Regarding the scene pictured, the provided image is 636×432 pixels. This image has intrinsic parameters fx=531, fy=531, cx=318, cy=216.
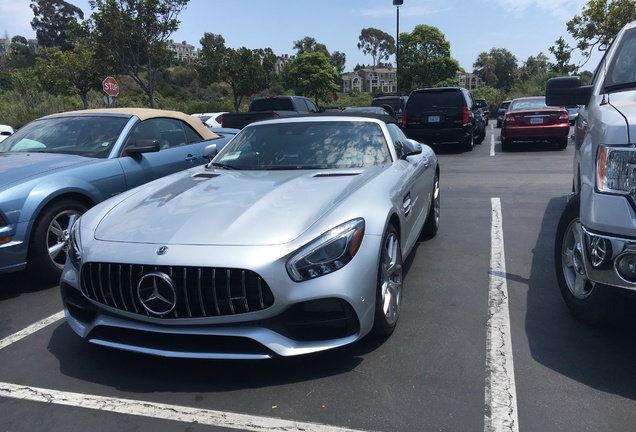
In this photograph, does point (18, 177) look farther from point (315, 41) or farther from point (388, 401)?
point (315, 41)

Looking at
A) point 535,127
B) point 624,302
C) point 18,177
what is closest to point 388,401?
point 624,302

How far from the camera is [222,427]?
8.38ft

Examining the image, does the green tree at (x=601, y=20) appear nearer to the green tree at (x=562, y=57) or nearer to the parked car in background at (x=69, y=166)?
the green tree at (x=562, y=57)

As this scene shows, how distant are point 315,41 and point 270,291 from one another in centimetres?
10590

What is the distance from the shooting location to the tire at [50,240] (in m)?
4.51

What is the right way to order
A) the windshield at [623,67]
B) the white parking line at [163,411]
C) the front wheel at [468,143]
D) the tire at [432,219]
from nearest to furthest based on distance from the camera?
the white parking line at [163,411]
the windshield at [623,67]
the tire at [432,219]
the front wheel at [468,143]

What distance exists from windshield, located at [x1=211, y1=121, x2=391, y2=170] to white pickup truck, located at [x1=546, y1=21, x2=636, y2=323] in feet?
5.13

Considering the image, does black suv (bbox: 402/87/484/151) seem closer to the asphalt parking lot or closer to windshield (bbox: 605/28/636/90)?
windshield (bbox: 605/28/636/90)

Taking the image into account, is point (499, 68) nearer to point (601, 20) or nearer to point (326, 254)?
point (601, 20)

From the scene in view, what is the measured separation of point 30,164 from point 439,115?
11.4m

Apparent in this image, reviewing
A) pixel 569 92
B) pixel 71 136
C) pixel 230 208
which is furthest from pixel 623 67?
pixel 71 136

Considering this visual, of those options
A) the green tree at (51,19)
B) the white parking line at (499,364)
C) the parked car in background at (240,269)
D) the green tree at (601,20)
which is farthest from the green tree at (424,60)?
the green tree at (51,19)

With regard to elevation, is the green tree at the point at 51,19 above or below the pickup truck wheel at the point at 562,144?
above

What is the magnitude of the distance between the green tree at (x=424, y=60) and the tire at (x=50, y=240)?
55.3 m
